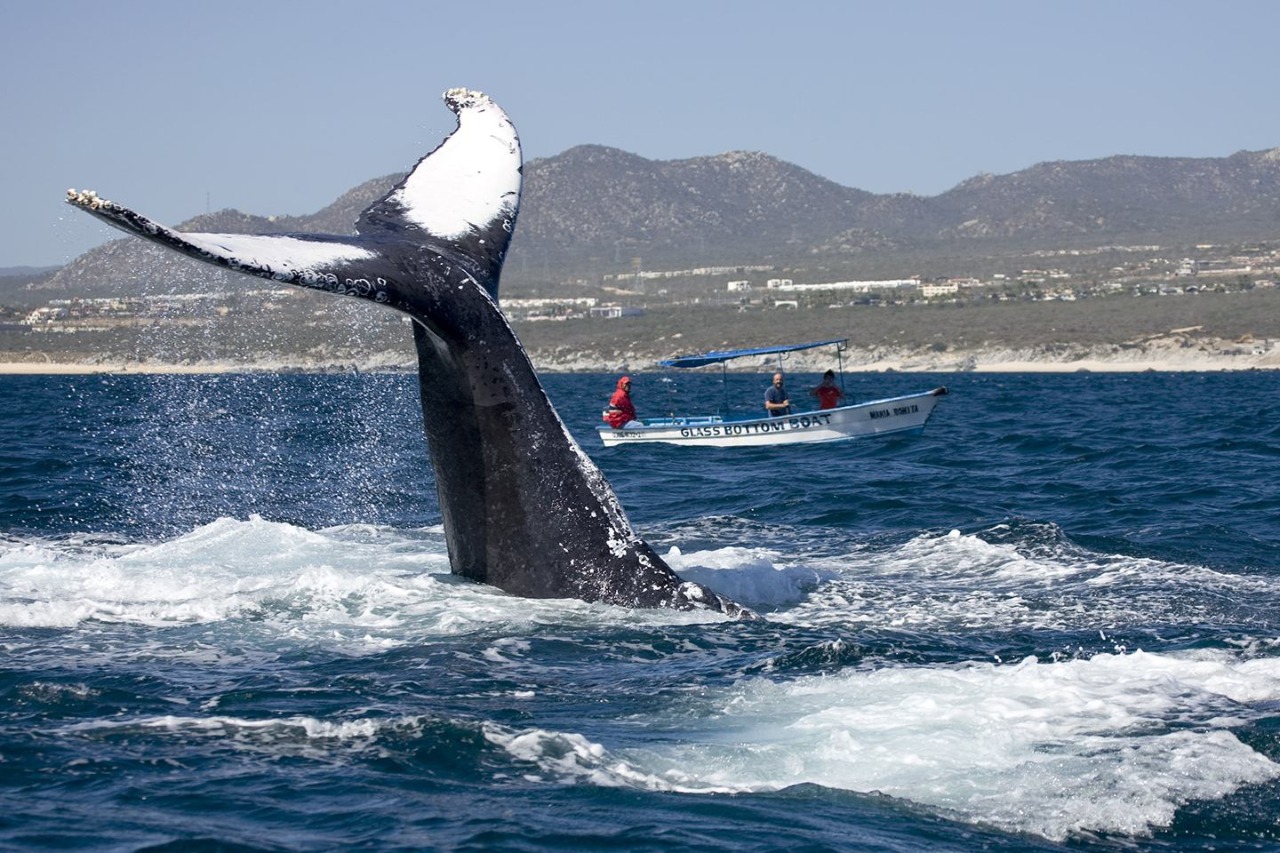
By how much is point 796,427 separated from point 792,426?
0.30ft

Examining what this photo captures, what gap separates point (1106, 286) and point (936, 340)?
1607 inches

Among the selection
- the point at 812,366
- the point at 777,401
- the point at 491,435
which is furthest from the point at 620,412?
the point at 812,366

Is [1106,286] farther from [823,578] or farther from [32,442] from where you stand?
[823,578]

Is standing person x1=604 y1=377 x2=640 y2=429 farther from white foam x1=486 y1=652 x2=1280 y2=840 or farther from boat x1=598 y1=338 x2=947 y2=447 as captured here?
white foam x1=486 y1=652 x2=1280 y2=840

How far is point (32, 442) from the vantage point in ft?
90.1

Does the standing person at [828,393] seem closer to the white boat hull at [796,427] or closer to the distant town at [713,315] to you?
the white boat hull at [796,427]

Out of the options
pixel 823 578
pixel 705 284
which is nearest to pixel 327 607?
pixel 823 578

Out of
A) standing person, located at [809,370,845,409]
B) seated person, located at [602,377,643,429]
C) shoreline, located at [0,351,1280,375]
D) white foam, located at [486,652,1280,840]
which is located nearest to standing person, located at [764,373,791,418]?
standing person, located at [809,370,845,409]

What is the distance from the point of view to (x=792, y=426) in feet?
107

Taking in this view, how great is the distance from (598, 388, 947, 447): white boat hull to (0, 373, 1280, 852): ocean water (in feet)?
47.6

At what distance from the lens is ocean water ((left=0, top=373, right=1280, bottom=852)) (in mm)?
6488

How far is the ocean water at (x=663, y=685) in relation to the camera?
6.49 m

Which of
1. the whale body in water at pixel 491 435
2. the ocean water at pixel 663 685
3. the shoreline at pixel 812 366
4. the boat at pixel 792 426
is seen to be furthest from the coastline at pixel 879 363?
the whale body in water at pixel 491 435

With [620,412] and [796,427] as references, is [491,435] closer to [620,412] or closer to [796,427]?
[796,427]
